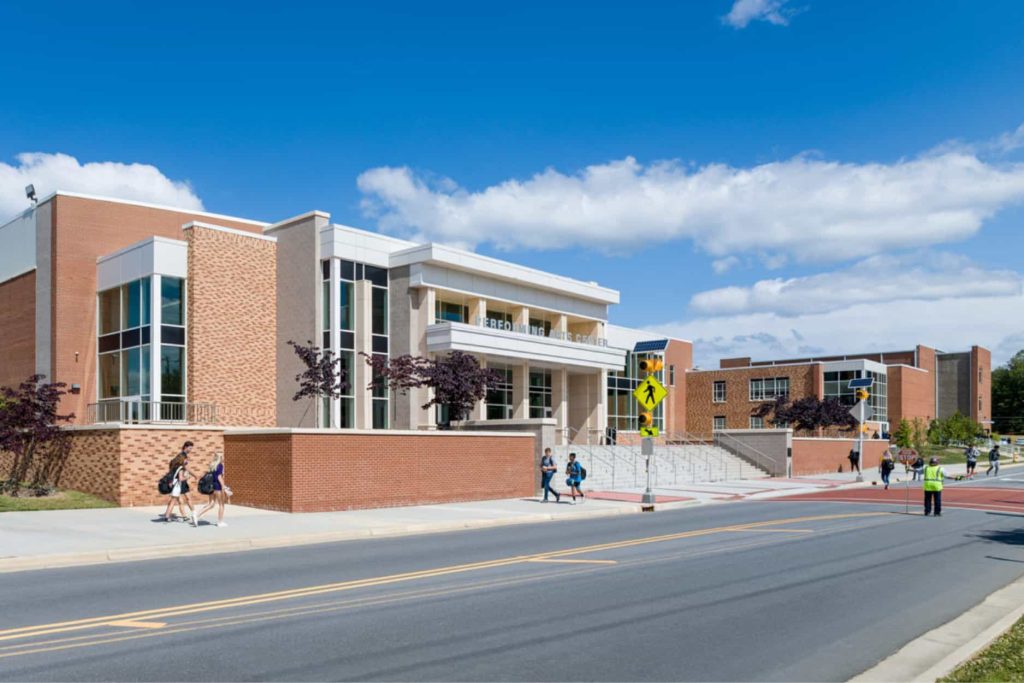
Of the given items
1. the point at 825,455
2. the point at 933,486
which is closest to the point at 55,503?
the point at 933,486

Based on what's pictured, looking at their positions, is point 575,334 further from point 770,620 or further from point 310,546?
point 770,620

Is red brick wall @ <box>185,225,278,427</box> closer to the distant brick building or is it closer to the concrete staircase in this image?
the concrete staircase

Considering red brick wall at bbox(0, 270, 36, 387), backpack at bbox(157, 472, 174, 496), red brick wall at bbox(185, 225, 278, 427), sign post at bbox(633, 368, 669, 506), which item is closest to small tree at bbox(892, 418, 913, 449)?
sign post at bbox(633, 368, 669, 506)

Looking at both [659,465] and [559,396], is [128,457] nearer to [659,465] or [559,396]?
[659,465]

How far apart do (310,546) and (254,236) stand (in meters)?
23.0

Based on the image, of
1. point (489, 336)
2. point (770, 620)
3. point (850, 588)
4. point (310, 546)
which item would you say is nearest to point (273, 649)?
point (770, 620)

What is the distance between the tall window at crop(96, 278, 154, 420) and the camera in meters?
33.0

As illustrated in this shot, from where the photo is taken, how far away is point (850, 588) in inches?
440

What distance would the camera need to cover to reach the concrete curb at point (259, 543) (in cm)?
1387

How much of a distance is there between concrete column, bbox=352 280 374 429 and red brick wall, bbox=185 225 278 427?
343 cm

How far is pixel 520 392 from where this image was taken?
142ft

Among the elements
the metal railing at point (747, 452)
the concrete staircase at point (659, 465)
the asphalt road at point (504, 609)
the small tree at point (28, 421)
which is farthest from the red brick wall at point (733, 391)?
the asphalt road at point (504, 609)

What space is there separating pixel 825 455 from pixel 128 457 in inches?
1519

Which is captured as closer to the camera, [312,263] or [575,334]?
[312,263]
